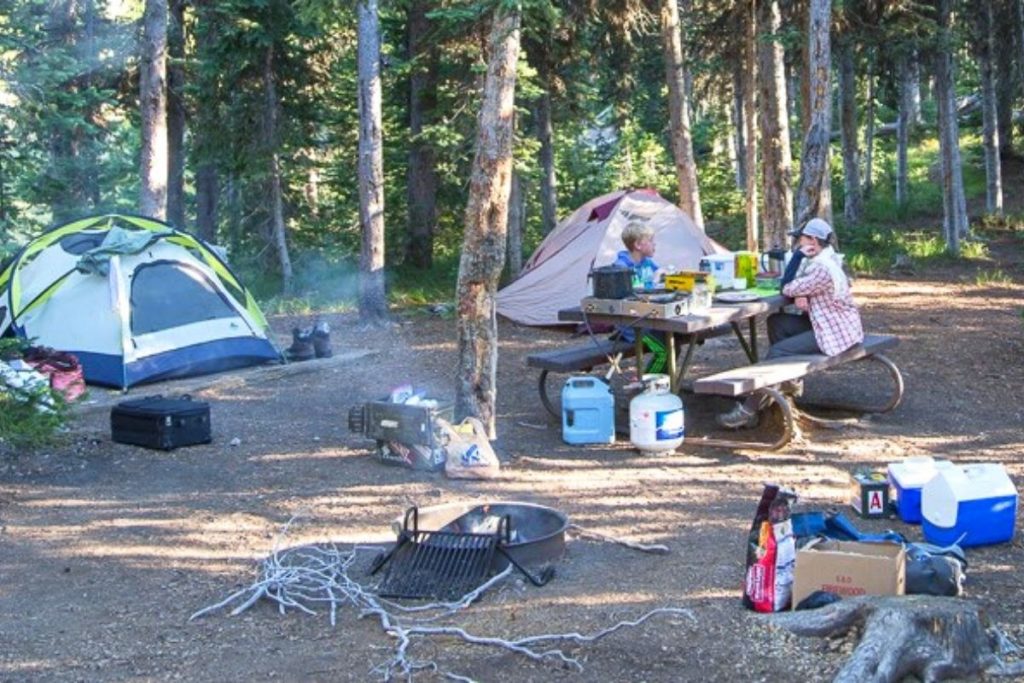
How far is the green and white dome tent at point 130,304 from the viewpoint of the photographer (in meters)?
10.8

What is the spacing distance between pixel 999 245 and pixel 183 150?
1290 centimetres

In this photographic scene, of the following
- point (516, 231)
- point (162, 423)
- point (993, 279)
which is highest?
point (516, 231)

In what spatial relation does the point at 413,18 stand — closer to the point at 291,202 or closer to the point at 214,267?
the point at 291,202

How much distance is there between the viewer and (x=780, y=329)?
29.5 feet

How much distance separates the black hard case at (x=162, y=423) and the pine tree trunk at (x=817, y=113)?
6169mm

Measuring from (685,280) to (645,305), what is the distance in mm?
504

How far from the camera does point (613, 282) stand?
8484 mm

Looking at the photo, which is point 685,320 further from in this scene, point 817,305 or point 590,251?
point 590,251

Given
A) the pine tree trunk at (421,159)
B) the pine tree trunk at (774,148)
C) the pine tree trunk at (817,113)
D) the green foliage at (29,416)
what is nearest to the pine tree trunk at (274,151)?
the pine tree trunk at (421,159)

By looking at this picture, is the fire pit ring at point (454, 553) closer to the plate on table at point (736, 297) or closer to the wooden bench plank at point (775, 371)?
the wooden bench plank at point (775, 371)

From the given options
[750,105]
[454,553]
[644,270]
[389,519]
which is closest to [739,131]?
[750,105]

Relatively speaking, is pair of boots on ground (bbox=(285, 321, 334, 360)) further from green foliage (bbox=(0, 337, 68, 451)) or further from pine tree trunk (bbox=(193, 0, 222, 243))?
pine tree trunk (bbox=(193, 0, 222, 243))

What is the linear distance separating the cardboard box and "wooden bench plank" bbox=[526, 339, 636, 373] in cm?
388

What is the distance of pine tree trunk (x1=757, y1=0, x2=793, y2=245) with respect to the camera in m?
13.8
